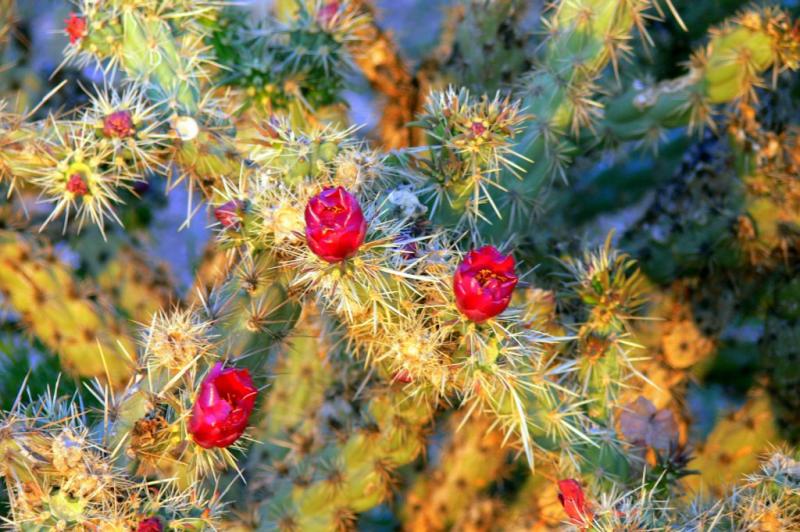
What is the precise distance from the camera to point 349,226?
4.23 ft

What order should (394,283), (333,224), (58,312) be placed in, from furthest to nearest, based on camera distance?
1. (58,312)
2. (394,283)
3. (333,224)

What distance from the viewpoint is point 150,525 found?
1.29m

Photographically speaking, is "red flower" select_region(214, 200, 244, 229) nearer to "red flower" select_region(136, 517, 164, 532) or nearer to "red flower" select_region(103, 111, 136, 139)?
"red flower" select_region(103, 111, 136, 139)

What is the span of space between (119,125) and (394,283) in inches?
22.7

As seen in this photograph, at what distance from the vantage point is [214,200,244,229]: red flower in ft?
4.99

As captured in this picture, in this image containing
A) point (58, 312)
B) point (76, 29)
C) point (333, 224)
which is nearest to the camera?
point (333, 224)

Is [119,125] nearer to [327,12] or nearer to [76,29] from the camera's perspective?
[76,29]

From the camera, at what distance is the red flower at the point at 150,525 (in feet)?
4.22

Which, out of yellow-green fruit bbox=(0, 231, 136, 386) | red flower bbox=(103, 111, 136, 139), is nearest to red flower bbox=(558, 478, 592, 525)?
red flower bbox=(103, 111, 136, 139)

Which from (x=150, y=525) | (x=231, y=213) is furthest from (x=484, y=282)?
(x=150, y=525)

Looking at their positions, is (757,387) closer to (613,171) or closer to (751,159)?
(751,159)

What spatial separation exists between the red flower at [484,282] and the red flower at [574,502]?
30cm

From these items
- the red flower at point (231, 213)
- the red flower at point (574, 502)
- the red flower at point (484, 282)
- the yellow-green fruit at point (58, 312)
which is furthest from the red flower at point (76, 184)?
the red flower at point (574, 502)

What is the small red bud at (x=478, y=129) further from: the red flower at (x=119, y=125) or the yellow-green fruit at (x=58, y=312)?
the yellow-green fruit at (x=58, y=312)
